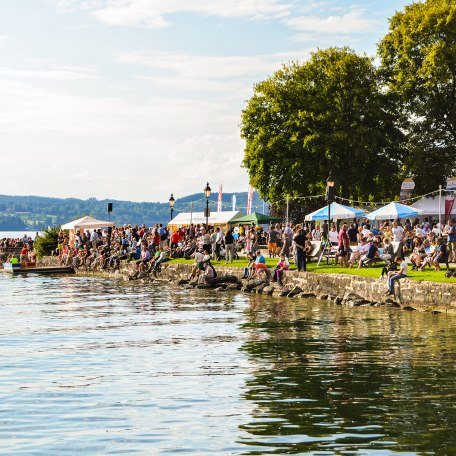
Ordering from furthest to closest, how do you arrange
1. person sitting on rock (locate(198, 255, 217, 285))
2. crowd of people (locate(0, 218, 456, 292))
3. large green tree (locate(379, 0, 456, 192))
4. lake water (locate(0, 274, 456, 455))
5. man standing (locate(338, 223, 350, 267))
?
large green tree (locate(379, 0, 456, 192))
person sitting on rock (locate(198, 255, 217, 285))
man standing (locate(338, 223, 350, 267))
crowd of people (locate(0, 218, 456, 292))
lake water (locate(0, 274, 456, 455))

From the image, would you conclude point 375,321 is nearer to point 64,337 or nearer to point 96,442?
point 64,337

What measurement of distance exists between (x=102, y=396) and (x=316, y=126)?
4496 cm

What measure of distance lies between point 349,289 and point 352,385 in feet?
54.1

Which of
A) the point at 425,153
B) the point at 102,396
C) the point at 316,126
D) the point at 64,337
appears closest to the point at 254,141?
the point at 316,126

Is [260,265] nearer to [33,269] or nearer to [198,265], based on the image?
[198,265]

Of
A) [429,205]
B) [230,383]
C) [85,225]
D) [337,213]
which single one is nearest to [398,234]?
[337,213]

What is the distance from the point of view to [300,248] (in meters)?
35.4

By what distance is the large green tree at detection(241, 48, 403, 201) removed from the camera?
57.2 m

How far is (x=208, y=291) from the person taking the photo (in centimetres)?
3862

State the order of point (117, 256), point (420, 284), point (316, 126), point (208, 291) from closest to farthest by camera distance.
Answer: point (420, 284) < point (208, 291) < point (117, 256) < point (316, 126)

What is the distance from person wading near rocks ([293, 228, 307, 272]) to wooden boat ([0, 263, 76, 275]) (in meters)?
26.0

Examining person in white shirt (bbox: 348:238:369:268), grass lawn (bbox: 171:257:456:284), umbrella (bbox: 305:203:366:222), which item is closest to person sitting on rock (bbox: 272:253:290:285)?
grass lawn (bbox: 171:257:456:284)

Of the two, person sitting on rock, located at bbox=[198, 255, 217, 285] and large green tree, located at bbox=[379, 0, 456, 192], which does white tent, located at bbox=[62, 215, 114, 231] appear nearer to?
large green tree, located at bbox=[379, 0, 456, 192]

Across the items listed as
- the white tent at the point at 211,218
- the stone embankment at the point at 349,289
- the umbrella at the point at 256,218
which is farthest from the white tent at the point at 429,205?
the white tent at the point at 211,218
